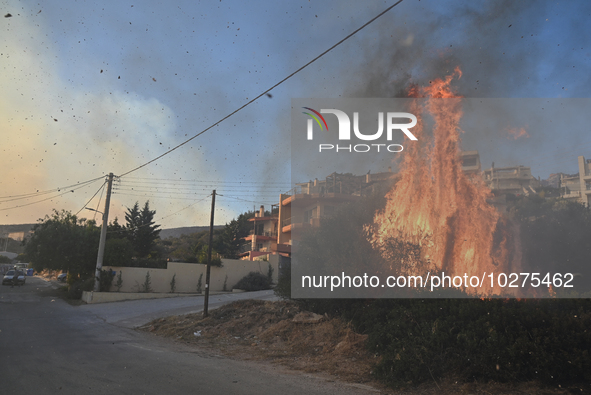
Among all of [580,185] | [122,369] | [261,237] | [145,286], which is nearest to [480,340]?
[122,369]

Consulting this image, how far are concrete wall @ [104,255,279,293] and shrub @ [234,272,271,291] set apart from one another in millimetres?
824

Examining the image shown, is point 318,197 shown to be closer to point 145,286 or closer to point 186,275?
point 186,275

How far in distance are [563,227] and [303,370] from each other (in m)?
15.1

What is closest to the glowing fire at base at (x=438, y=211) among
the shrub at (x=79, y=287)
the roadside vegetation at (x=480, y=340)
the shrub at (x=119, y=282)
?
the roadside vegetation at (x=480, y=340)

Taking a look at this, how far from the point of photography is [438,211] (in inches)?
527

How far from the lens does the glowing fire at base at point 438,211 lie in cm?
1280

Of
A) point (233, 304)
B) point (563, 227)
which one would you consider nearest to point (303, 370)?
point (233, 304)

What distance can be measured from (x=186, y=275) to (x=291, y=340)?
83.1 ft

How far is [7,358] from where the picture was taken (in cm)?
940

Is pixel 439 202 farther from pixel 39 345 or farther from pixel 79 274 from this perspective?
pixel 79 274

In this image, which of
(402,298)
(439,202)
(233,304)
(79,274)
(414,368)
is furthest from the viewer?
(79,274)

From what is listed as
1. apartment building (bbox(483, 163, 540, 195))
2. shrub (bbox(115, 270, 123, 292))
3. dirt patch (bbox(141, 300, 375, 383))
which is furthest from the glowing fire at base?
shrub (bbox(115, 270, 123, 292))

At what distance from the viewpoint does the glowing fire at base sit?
12.8m

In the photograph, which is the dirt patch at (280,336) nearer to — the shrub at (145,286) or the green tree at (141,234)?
the shrub at (145,286)
